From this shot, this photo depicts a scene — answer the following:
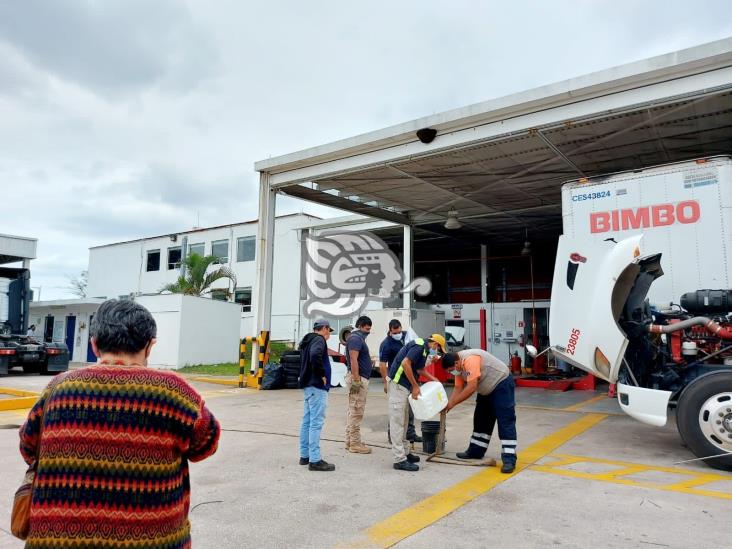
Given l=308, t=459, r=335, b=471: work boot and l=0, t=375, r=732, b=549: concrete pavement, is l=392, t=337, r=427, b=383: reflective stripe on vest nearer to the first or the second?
l=0, t=375, r=732, b=549: concrete pavement

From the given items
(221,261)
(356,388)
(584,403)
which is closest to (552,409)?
(584,403)

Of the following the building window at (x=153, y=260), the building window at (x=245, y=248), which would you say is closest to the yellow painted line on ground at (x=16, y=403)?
the building window at (x=245, y=248)

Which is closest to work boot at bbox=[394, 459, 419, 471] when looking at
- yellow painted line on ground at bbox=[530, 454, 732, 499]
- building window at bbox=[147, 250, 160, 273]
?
yellow painted line on ground at bbox=[530, 454, 732, 499]

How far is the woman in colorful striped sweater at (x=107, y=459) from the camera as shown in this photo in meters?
1.81

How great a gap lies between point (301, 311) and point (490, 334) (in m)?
8.20

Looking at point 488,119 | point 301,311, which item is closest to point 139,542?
point 488,119

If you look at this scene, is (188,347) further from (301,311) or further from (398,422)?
(398,422)

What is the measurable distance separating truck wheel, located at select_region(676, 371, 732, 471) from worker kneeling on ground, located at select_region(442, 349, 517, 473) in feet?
6.16

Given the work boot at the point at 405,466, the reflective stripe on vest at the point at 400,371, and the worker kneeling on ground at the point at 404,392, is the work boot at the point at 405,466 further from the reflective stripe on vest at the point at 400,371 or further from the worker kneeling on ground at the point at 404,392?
the reflective stripe on vest at the point at 400,371

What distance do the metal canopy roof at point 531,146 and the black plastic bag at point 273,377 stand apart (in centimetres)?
502

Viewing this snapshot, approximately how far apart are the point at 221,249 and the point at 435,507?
24615 mm

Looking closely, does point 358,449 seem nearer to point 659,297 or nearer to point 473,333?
point 659,297

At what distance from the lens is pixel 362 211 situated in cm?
1778

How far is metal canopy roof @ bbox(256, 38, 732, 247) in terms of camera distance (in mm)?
9234
